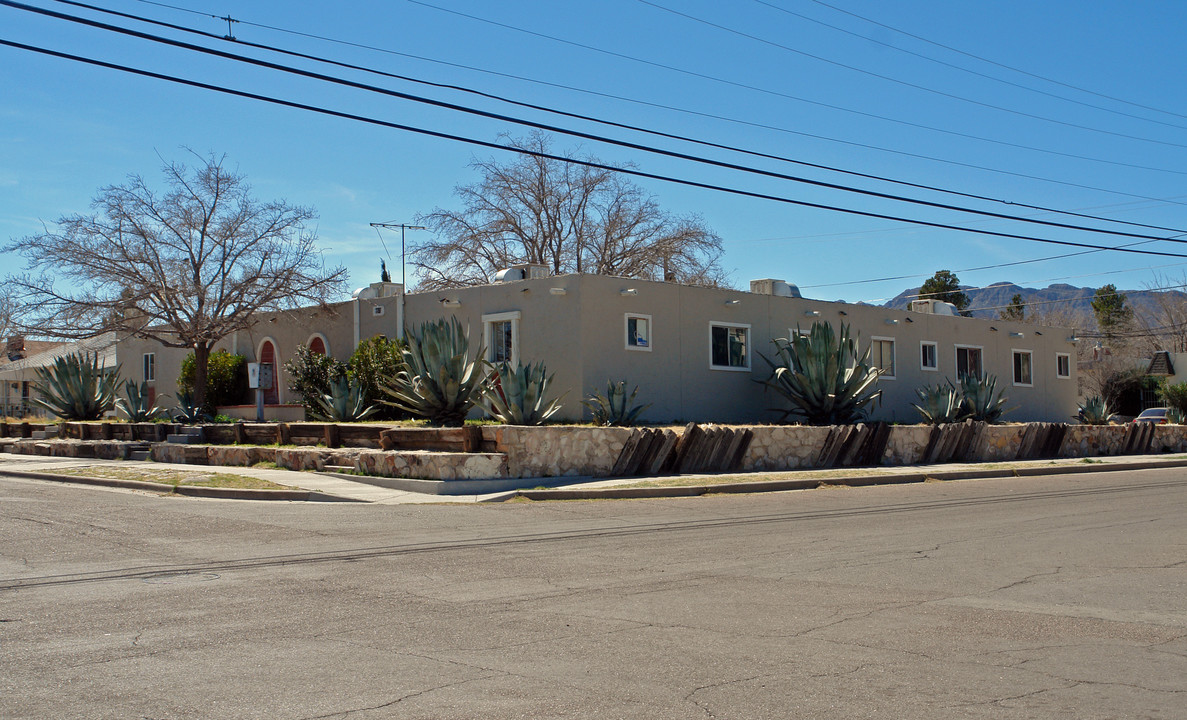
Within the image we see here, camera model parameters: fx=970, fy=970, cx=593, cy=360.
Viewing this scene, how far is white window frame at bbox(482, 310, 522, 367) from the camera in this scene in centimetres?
2350

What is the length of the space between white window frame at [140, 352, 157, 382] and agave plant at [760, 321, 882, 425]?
2364 centimetres

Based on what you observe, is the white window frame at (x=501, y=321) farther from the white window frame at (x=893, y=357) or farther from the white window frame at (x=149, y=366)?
the white window frame at (x=149, y=366)

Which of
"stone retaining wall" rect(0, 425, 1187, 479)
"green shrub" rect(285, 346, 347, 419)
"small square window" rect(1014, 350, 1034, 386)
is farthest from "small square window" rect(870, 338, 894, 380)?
"green shrub" rect(285, 346, 347, 419)

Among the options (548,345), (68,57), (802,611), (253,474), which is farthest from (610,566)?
(548,345)

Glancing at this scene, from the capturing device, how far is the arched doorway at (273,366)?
99.6 ft

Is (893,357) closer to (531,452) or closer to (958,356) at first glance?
(958,356)

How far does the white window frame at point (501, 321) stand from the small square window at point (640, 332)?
272cm

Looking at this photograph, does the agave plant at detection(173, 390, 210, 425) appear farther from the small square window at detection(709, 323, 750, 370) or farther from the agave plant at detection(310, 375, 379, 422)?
the small square window at detection(709, 323, 750, 370)

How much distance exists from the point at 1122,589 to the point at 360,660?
6.02 metres

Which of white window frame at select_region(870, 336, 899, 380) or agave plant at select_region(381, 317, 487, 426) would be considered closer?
agave plant at select_region(381, 317, 487, 426)

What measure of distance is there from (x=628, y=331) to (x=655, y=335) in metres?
0.79

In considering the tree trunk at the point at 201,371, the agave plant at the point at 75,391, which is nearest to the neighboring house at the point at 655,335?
the tree trunk at the point at 201,371

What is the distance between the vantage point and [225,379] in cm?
3133

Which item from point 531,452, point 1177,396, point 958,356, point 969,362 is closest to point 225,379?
point 531,452
